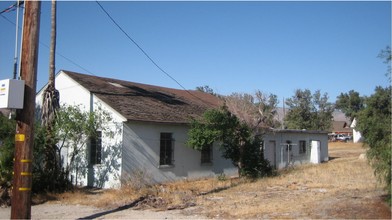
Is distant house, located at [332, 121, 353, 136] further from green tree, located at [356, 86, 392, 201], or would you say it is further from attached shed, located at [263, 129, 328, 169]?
green tree, located at [356, 86, 392, 201]

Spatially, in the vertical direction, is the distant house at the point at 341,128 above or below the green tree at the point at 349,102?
below

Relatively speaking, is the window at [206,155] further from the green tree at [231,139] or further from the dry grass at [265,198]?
the dry grass at [265,198]

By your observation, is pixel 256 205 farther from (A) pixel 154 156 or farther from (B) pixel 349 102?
(B) pixel 349 102

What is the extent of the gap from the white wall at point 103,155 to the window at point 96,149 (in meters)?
0.23

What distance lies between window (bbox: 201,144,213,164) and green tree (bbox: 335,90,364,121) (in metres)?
65.2

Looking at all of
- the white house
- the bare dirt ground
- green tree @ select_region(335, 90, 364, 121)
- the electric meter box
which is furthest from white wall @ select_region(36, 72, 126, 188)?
green tree @ select_region(335, 90, 364, 121)

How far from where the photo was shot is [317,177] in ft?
61.5

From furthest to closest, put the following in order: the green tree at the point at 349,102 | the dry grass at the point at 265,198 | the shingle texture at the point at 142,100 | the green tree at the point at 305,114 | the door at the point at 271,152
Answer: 1. the green tree at the point at 349,102
2. the green tree at the point at 305,114
3. the door at the point at 271,152
4. the shingle texture at the point at 142,100
5. the dry grass at the point at 265,198

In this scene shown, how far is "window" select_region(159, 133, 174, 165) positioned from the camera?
1852 cm

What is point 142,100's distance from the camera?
67.4 feet

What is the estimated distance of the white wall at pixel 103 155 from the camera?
16.8 m

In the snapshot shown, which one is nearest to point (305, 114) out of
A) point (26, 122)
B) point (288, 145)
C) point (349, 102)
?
point (349, 102)

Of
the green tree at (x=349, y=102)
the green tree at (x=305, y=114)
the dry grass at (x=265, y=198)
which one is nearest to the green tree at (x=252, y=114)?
the dry grass at (x=265, y=198)

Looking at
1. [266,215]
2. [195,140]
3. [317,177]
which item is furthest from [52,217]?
[317,177]
